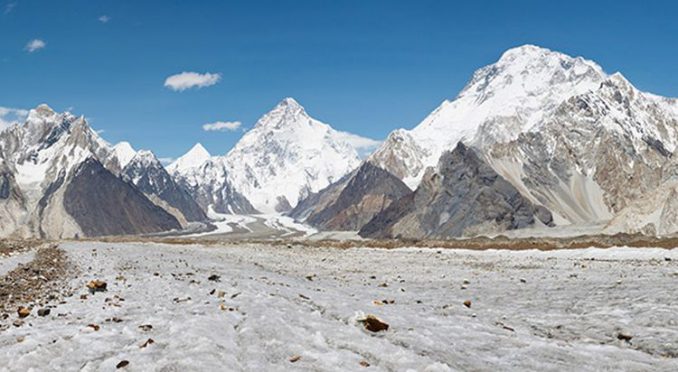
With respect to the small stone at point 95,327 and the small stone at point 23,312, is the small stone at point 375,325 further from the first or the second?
the small stone at point 23,312

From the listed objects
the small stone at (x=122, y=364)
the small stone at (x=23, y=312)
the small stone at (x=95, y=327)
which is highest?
the small stone at (x=23, y=312)

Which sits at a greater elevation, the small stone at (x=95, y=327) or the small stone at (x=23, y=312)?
the small stone at (x=23, y=312)

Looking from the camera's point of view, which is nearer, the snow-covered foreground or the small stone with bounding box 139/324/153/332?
the snow-covered foreground

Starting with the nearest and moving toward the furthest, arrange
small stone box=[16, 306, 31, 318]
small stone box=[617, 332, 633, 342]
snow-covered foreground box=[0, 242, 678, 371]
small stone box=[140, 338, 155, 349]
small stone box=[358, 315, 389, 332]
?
1. snow-covered foreground box=[0, 242, 678, 371]
2. small stone box=[140, 338, 155, 349]
3. small stone box=[617, 332, 633, 342]
4. small stone box=[358, 315, 389, 332]
5. small stone box=[16, 306, 31, 318]

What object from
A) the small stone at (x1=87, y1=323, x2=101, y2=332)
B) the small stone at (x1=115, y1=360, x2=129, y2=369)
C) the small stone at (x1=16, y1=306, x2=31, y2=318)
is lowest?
the small stone at (x1=115, y1=360, x2=129, y2=369)

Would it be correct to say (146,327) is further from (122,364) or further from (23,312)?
(23,312)

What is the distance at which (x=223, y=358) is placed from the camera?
11.6 m

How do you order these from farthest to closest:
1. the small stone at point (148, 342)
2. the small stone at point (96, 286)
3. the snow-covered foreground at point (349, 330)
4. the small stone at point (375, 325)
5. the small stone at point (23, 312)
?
1. the small stone at point (96, 286)
2. the small stone at point (23, 312)
3. the small stone at point (375, 325)
4. the small stone at point (148, 342)
5. the snow-covered foreground at point (349, 330)

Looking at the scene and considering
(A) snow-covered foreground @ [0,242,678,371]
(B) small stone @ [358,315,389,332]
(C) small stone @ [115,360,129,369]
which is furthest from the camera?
(B) small stone @ [358,315,389,332]

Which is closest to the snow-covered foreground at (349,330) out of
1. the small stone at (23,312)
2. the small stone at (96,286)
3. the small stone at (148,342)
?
the small stone at (148,342)

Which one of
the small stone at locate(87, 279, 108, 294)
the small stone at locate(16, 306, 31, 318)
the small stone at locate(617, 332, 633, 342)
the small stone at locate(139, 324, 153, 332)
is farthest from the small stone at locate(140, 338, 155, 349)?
the small stone at locate(87, 279, 108, 294)

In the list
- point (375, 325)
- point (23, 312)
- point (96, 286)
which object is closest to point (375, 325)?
point (375, 325)

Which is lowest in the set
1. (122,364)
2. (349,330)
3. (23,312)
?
(122,364)

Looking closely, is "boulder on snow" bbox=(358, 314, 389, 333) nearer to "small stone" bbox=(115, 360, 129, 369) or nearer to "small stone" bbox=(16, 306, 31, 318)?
"small stone" bbox=(115, 360, 129, 369)
